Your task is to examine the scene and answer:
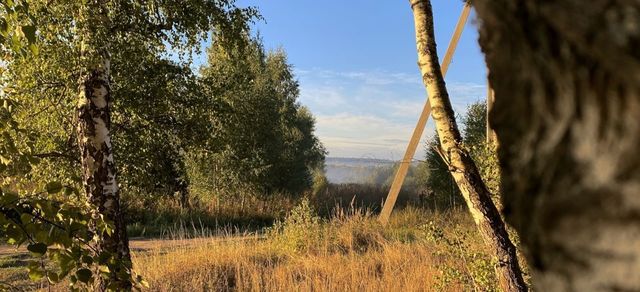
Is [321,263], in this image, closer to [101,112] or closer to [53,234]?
[101,112]

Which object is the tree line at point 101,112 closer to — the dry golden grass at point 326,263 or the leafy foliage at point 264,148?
the dry golden grass at point 326,263

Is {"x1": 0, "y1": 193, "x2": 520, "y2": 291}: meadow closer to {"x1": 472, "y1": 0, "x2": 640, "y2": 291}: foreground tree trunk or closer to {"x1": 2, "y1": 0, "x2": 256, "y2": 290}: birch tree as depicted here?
{"x1": 2, "y1": 0, "x2": 256, "y2": 290}: birch tree

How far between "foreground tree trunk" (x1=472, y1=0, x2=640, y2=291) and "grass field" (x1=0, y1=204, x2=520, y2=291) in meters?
3.19

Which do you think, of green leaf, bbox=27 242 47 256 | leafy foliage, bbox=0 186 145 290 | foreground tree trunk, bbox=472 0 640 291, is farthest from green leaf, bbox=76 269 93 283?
foreground tree trunk, bbox=472 0 640 291

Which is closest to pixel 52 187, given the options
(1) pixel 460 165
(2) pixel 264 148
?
(1) pixel 460 165

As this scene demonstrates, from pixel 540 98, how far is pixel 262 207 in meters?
18.3

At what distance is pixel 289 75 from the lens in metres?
30.1

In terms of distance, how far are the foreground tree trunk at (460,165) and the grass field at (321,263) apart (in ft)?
2.83

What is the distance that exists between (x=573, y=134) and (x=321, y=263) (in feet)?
21.3

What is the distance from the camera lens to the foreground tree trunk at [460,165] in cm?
261

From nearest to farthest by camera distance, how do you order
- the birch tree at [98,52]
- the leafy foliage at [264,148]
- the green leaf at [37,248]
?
the green leaf at [37,248] → the birch tree at [98,52] → the leafy foliage at [264,148]

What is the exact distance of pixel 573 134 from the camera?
0.43 meters

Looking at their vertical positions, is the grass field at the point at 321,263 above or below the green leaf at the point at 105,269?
below

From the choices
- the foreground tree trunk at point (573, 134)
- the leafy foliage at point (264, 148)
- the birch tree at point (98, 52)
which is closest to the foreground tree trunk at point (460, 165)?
the foreground tree trunk at point (573, 134)
